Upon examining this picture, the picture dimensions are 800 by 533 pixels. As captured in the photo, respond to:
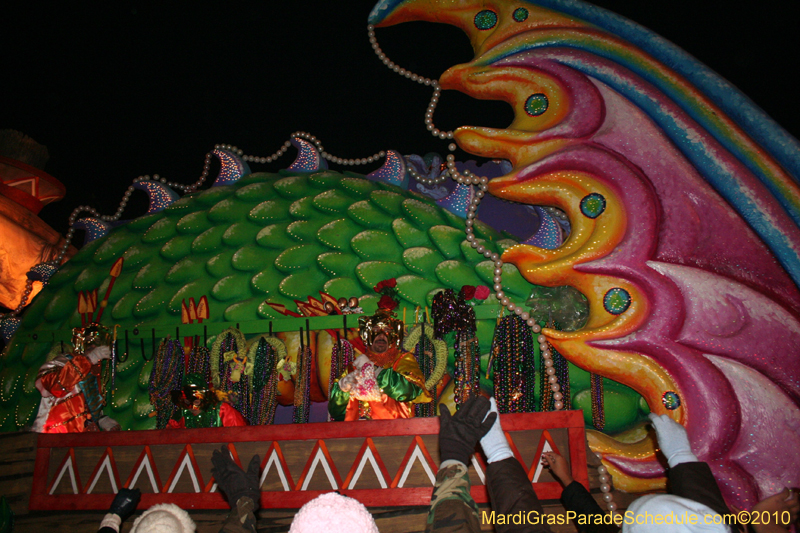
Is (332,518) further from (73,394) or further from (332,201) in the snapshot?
(73,394)

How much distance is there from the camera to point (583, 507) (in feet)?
5.29

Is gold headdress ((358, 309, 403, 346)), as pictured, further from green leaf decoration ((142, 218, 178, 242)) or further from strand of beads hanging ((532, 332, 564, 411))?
green leaf decoration ((142, 218, 178, 242))

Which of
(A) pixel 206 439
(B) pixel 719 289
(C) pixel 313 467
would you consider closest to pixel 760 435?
(B) pixel 719 289

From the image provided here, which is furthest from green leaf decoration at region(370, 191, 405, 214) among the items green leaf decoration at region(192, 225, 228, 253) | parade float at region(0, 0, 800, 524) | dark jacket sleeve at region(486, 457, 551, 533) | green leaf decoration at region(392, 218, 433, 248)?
dark jacket sleeve at region(486, 457, 551, 533)

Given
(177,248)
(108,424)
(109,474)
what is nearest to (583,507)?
(109,474)

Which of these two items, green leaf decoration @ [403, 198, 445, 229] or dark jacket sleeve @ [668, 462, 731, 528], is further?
green leaf decoration @ [403, 198, 445, 229]

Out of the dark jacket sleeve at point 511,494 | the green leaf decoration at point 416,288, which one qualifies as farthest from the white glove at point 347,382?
the dark jacket sleeve at point 511,494

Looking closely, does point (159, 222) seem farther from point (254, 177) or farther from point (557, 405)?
point (557, 405)

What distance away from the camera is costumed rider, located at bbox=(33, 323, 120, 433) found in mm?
3201

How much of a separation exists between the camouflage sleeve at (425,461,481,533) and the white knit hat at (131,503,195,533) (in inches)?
32.6

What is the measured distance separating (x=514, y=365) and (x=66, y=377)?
2.75 meters

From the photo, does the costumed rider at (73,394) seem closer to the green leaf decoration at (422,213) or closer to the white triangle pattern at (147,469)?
the white triangle pattern at (147,469)

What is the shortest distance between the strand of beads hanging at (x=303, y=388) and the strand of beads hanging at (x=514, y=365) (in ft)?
3.65

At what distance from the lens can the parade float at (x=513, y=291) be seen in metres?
2.43
